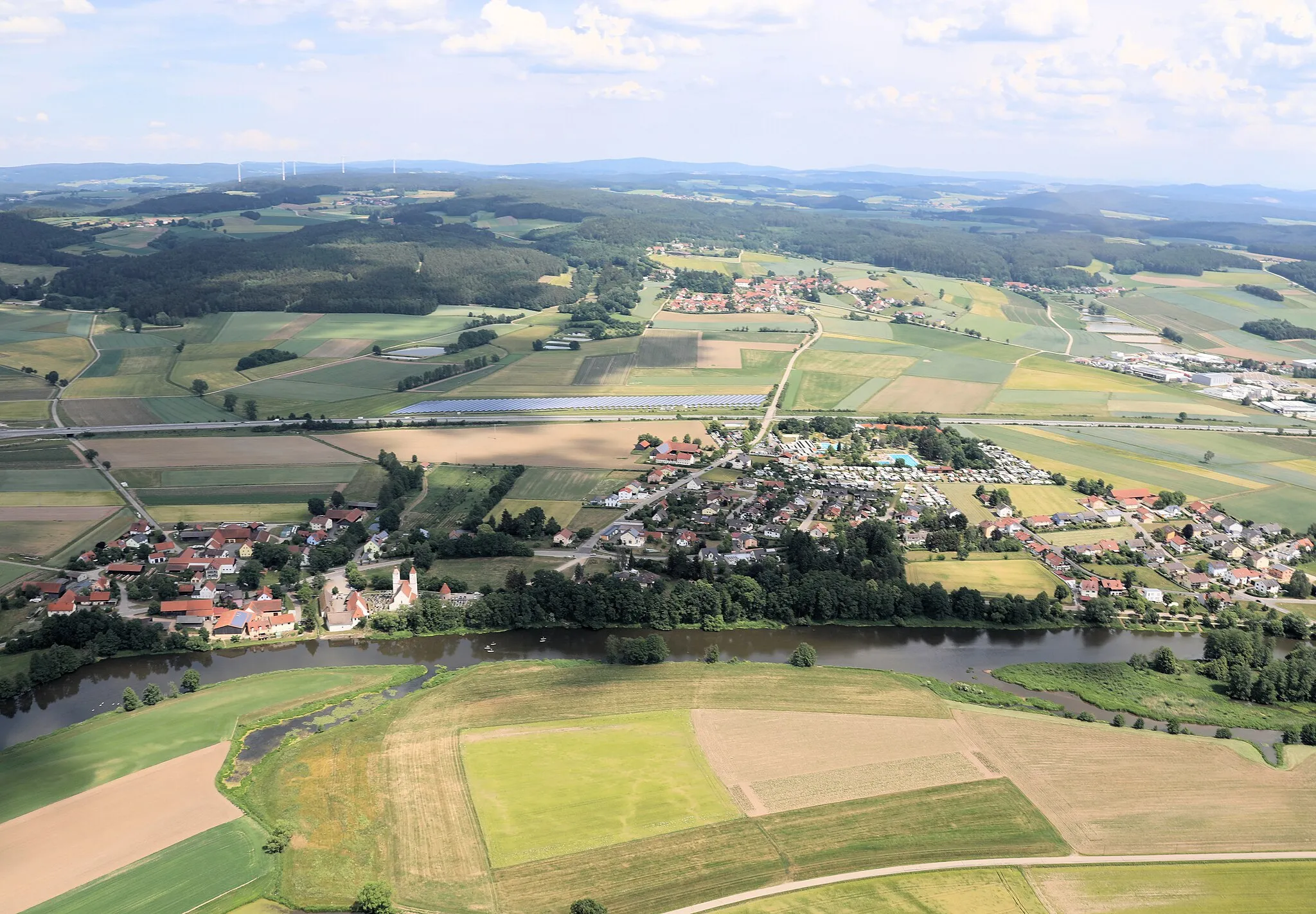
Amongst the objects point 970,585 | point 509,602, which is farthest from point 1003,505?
point 509,602

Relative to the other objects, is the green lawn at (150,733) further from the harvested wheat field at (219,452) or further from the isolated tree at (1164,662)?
the isolated tree at (1164,662)

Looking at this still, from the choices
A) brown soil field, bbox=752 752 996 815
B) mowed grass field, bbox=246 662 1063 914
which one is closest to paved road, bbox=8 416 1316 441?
mowed grass field, bbox=246 662 1063 914

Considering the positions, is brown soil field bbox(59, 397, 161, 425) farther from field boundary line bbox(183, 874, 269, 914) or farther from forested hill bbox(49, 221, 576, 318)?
field boundary line bbox(183, 874, 269, 914)

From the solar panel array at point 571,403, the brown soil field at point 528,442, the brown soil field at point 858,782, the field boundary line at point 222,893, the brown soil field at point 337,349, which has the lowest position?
the field boundary line at point 222,893

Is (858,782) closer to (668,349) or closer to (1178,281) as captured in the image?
(668,349)

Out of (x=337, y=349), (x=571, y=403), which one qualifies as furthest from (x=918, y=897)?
(x=337, y=349)

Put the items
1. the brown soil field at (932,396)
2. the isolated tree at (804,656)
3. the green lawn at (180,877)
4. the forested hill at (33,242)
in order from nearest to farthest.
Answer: the green lawn at (180,877)
the isolated tree at (804,656)
the brown soil field at (932,396)
the forested hill at (33,242)

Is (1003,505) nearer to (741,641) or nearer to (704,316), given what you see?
(741,641)

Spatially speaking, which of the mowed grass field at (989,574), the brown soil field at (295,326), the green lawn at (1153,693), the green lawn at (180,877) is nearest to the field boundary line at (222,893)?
the green lawn at (180,877)
